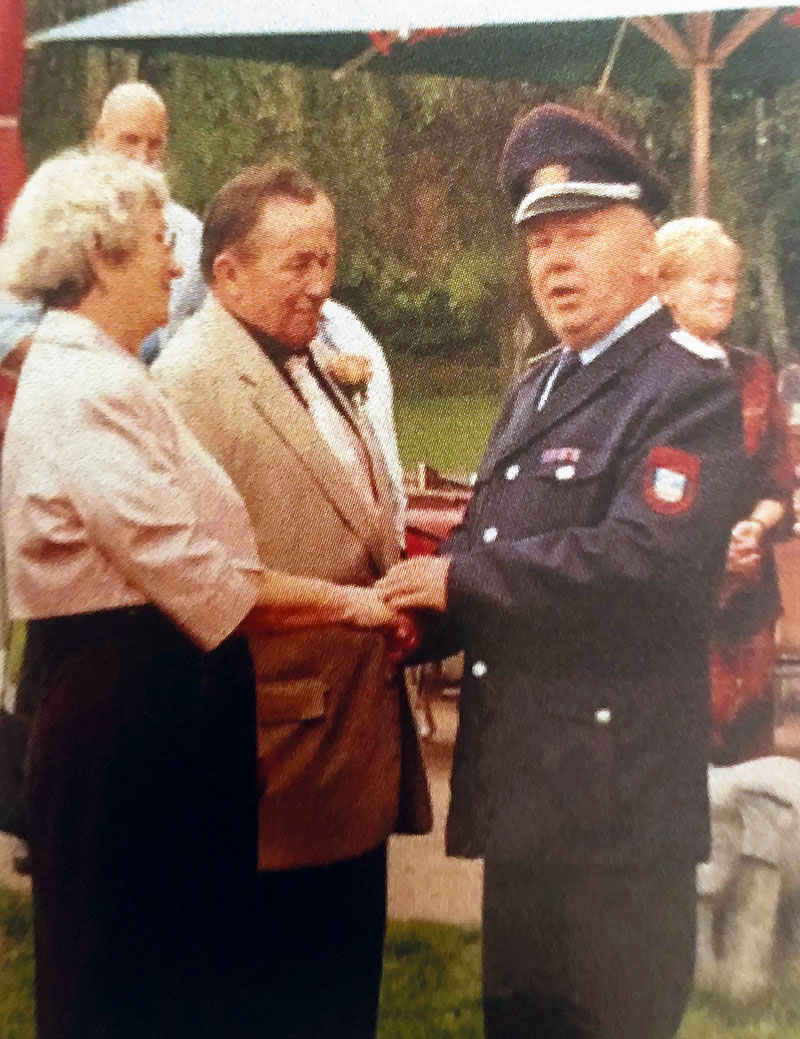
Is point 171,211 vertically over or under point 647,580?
over

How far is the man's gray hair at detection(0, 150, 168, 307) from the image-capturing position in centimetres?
237

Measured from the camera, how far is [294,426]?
241 centimetres

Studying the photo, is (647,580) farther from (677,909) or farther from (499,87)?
(499,87)

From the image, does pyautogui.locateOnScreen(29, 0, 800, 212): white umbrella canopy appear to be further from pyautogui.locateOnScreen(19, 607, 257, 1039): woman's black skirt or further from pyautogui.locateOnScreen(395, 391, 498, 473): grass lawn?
pyautogui.locateOnScreen(19, 607, 257, 1039): woman's black skirt

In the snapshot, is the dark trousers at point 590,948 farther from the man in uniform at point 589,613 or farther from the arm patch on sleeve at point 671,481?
the arm patch on sleeve at point 671,481

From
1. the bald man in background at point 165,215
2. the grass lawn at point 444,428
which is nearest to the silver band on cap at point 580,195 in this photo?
the grass lawn at point 444,428

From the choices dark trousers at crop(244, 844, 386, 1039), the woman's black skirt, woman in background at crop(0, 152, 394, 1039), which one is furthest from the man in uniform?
the woman's black skirt

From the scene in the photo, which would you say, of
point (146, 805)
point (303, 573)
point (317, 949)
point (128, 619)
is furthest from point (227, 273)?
point (317, 949)

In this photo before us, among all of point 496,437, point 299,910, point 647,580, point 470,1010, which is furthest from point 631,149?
point 470,1010

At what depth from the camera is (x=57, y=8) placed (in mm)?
2498

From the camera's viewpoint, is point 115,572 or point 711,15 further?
point 711,15

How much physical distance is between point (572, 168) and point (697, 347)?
0.53 metres

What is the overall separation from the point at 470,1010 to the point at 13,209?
2.24 meters

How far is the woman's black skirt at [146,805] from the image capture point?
2.34 meters
